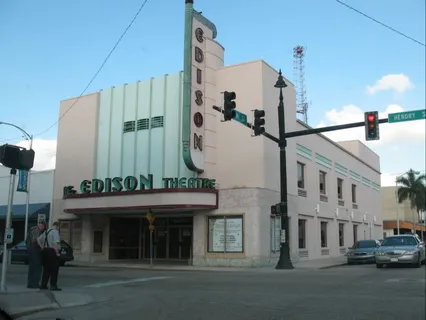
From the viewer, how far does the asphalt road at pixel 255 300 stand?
347 inches

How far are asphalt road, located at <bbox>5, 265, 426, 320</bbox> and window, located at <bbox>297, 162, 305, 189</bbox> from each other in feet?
52.7

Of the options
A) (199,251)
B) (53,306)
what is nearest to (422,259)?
(199,251)

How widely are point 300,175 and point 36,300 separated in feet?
75.5

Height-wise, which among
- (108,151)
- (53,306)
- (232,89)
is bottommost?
(53,306)

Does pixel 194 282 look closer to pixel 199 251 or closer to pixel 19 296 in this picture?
pixel 19 296

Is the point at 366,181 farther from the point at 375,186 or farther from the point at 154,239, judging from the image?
the point at 154,239

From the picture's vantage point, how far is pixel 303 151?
31.6m

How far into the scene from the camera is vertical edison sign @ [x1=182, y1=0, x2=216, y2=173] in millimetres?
25172

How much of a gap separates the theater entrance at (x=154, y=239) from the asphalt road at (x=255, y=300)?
14.1 metres

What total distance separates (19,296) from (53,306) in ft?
3.81

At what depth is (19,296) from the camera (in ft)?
34.6

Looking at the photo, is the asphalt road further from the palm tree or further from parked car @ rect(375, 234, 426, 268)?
the palm tree

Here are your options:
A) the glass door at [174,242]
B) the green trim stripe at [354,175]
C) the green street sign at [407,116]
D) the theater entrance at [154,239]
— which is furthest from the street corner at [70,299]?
the green trim stripe at [354,175]

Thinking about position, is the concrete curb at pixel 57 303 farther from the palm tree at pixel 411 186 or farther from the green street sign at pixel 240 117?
the palm tree at pixel 411 186
